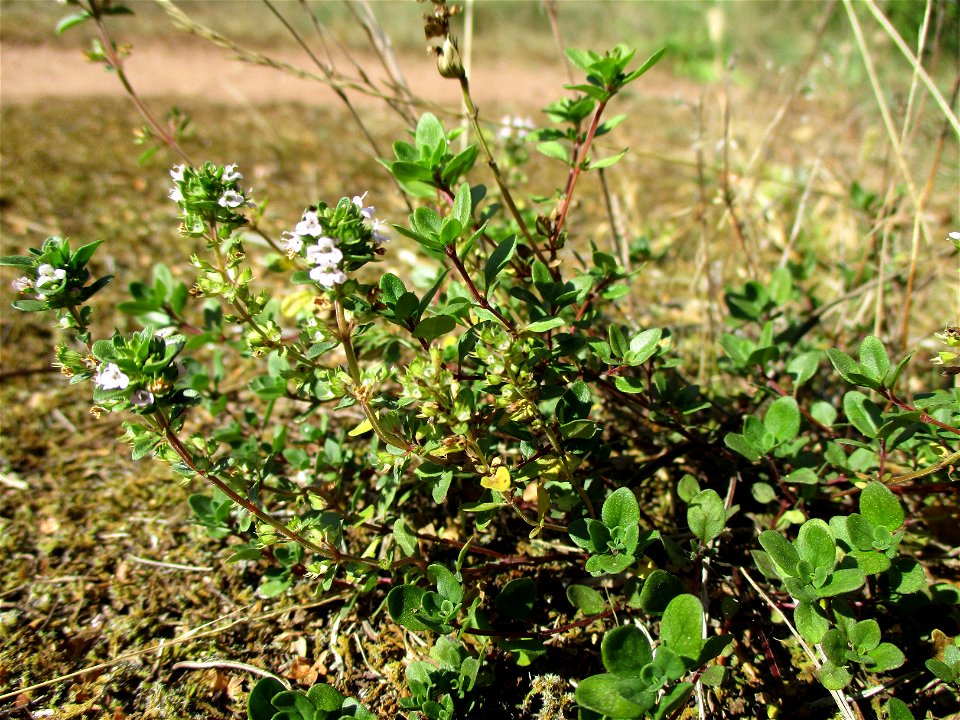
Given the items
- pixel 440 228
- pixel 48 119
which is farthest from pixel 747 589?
pixel 48 119

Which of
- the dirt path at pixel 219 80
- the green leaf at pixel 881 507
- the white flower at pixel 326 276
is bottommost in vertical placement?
the green leaf at pixel 881 507

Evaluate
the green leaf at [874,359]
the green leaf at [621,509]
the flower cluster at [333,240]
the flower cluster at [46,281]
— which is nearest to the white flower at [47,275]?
the flower cluster at [46,281]

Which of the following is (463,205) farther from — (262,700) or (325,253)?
(262,700)

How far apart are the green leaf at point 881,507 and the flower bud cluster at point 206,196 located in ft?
5.02

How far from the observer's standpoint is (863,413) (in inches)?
69.7

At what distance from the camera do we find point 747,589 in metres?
1.84

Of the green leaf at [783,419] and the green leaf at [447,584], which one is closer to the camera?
the green leaf at [447,584]

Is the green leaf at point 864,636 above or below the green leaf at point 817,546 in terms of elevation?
below

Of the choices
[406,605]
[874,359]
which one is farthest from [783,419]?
[406,605]

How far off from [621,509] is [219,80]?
645cm

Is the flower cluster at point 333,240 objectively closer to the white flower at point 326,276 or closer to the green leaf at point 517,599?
the white flower at point 326,276

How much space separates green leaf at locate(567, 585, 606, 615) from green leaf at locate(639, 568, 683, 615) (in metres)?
0.18

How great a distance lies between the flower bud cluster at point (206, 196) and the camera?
59.9 inches

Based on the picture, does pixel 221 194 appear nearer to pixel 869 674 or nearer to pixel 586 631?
pixel 586 631
